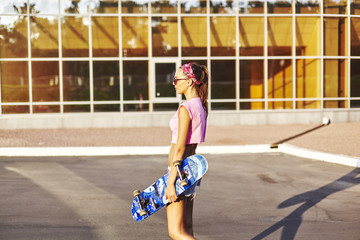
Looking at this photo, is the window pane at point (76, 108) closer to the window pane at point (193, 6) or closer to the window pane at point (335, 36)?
the window pane at point (193, 6)

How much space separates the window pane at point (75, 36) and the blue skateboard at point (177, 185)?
18.3 m

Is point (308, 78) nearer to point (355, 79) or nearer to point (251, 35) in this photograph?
point (355, 79)

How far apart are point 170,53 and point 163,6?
2065 mm

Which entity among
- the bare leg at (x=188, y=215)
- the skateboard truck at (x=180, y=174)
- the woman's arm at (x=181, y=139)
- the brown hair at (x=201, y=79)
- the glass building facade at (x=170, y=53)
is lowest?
the bare leg at (x=188, y=215)

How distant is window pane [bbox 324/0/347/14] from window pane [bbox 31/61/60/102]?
1222cm

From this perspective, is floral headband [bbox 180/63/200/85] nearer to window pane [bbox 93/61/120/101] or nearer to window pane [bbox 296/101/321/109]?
window pane [bbox 93/61/120/101]

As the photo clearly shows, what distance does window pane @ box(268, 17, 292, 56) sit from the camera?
2209 centimetres

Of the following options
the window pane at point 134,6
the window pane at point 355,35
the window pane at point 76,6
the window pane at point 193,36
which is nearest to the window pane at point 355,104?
the window pane at point 355,35

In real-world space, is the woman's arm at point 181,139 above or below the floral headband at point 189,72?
below

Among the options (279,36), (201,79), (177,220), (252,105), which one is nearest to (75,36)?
(252,105)

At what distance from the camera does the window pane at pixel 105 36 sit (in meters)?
21.2

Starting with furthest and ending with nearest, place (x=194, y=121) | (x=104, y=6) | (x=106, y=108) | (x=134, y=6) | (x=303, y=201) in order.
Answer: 1. (x=134, y=6)
2. (x=104, y=6)
3. (x=106, y=108)
4. (x=303, y=201)
5. (x=194, y=121)

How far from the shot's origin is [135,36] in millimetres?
21516

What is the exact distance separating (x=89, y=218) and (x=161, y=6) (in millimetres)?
16604
